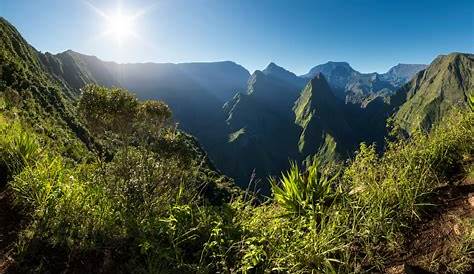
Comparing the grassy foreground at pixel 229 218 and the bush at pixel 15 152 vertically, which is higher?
the bush at pixel 15 152

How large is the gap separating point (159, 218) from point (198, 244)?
24.9 inches

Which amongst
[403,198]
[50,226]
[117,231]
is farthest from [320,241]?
[50,226]

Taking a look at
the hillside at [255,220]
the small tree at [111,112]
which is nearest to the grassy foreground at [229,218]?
the hillside at [255,220]

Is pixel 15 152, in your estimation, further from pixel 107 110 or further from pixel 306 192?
pixel 107 110

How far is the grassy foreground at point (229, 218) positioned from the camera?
4.75 metres

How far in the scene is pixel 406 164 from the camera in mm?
6281

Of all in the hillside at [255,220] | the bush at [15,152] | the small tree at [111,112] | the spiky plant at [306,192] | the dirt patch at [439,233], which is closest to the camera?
the dirt patch at [439,233]

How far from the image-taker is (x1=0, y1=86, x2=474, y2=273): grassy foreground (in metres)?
4.75

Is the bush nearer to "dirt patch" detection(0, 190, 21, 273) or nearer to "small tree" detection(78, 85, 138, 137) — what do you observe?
"dirt patch" detection(0, 190, 21, 273)

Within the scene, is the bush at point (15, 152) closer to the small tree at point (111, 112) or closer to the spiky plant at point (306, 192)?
the spiky plant at point (306, 192)

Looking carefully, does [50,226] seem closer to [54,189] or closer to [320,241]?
[54,189]

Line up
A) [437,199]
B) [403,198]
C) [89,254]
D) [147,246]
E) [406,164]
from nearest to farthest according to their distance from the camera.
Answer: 1. [147,246]
2. [89,254]
3. [403,198]
4. [437,199]
5. [406,164]

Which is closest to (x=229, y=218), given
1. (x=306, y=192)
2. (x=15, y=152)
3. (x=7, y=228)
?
(x=306, y=192)

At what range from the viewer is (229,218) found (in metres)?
5.64
